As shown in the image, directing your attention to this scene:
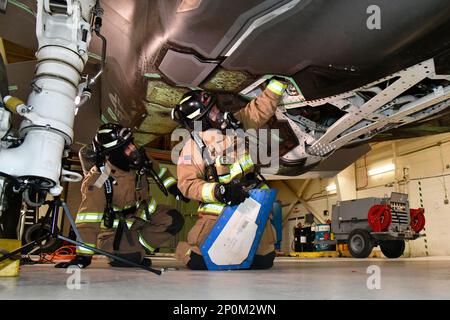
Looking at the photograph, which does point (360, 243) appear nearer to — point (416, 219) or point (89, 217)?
point (416, 219)

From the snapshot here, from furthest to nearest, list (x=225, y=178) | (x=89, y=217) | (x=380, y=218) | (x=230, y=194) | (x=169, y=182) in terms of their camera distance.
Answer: (x=380, y=218) → (x=169, y=182) → (x=89, y=217) → (x=225, y=178) → (x=230, y=194)

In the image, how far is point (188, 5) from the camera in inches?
63.7

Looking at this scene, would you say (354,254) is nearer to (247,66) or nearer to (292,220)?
(247,66)

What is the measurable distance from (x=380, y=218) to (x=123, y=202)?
13.5 feet

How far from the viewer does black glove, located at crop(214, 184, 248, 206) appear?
2.00m

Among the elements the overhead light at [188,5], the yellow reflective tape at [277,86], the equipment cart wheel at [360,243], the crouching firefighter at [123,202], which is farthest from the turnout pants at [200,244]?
the equipment cart wheel at [360,243]

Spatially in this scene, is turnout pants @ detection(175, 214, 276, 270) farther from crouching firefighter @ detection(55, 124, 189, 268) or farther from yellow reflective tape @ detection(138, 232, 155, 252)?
yellow reflective tape @ detection(138, 232, 155, 252)

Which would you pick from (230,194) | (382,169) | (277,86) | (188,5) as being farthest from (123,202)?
(382,169)

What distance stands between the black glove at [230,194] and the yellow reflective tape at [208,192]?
0.17 ft

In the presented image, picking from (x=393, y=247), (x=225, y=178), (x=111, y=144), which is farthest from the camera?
(x=393, y=247)

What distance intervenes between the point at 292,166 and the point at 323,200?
8.30 meters

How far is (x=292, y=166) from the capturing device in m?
3.16

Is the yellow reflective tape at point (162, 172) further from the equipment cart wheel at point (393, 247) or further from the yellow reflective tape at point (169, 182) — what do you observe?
the equipment cart wheel at point (393, 247)

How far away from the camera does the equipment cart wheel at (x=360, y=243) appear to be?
550cm
